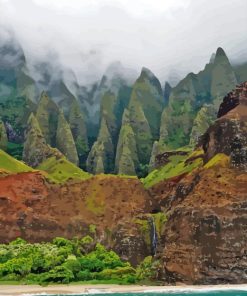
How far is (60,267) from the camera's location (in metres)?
166

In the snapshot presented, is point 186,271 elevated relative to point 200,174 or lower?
lower

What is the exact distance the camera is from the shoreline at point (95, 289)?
5792 inches

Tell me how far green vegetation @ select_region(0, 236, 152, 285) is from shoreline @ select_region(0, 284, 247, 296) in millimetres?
5558

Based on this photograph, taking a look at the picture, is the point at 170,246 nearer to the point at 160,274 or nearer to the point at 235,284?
the point at 160,274

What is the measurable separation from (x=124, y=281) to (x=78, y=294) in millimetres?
28367

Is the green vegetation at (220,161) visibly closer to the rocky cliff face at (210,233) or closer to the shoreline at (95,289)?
the rocky cliff face at (210,233)

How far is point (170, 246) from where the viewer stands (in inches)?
7047

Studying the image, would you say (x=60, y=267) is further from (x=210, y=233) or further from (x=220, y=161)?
(x=220, y=161)

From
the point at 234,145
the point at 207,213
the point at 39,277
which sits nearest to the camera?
the point at 39,277

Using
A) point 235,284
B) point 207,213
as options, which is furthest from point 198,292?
point 207,213

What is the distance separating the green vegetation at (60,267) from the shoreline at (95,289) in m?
5.56

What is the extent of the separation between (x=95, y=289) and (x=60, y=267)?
47.7 feet

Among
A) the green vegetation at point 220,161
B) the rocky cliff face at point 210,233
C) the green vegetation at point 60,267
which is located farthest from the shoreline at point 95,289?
the green vegetation at point 220,161

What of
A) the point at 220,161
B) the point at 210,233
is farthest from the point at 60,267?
the point at 220,161
